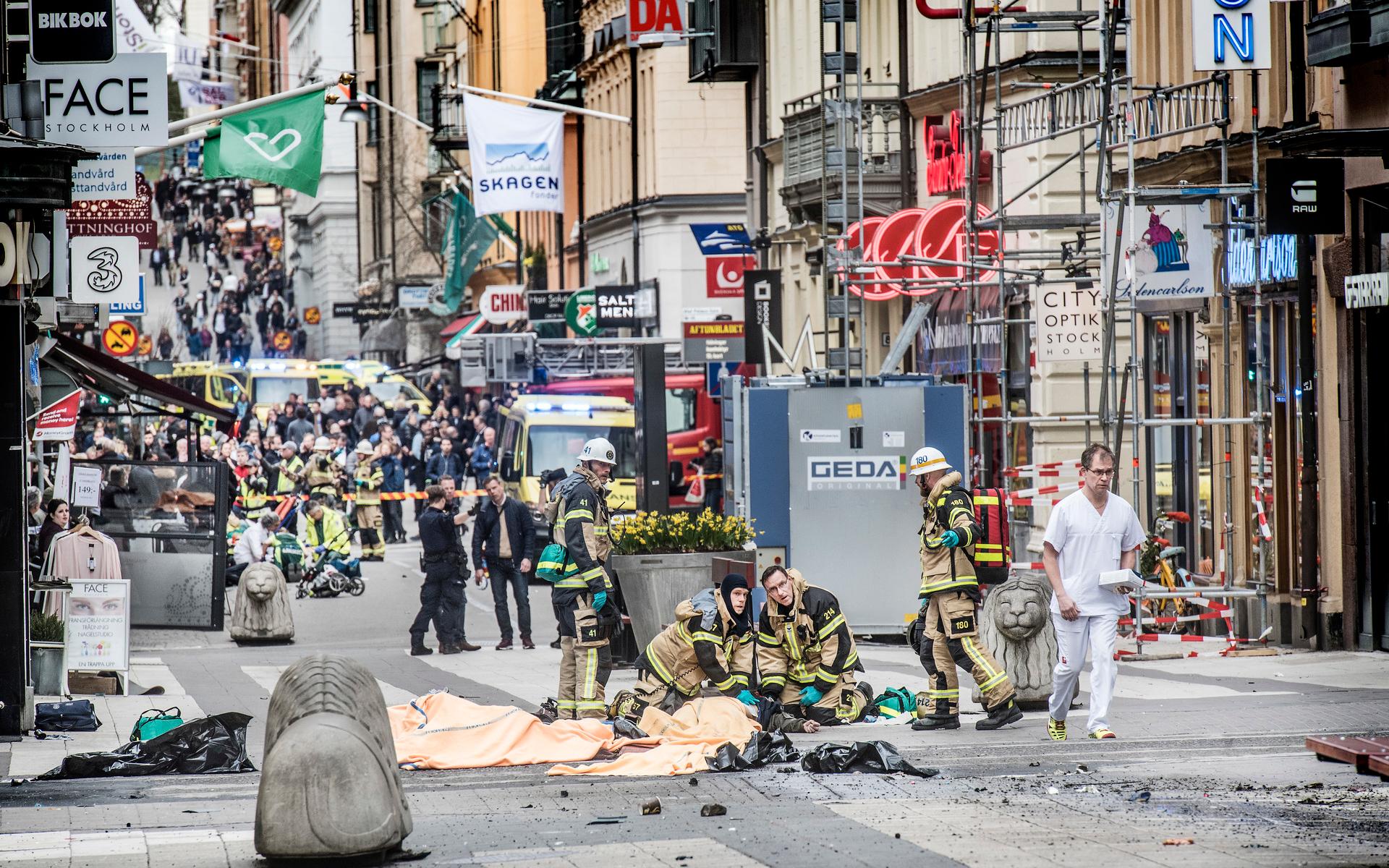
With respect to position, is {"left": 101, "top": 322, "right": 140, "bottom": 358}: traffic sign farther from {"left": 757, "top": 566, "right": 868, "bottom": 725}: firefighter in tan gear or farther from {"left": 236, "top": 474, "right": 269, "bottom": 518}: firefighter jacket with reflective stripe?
{"left": 757, "top": 566, "right": 868, "bottom": 725}: firefighter in tan gear

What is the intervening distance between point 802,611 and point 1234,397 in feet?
23.0

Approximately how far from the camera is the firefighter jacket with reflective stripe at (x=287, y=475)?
33000 millimetres

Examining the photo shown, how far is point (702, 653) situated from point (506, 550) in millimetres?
7594

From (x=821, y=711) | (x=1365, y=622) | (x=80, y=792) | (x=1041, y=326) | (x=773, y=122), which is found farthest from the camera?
(x=773, y=122)

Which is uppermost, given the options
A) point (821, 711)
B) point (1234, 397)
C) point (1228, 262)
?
point (1228, 262)

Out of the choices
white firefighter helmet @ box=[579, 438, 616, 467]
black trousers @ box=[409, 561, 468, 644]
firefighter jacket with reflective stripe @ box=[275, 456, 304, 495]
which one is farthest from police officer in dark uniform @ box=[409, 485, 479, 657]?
firefighter jacket with reflective stripe @ box=[275, 456, 304, 495]

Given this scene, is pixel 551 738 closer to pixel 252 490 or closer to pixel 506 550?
pixel 506 550

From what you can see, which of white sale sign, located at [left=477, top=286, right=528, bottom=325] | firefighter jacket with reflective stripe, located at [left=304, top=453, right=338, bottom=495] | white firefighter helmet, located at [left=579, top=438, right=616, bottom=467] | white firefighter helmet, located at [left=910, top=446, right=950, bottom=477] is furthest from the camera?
white sale sign, located at [left=477, top=286, right=528, bottom=325]

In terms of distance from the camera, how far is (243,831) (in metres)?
9.92

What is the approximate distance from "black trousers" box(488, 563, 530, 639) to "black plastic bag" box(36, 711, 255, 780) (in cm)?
847

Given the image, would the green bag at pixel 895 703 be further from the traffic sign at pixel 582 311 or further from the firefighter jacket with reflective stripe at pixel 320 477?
the traffic sign at pixel 582 311

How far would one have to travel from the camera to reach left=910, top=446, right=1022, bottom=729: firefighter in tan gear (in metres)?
13.7

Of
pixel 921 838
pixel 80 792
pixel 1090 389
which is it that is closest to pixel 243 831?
pixel 80 792

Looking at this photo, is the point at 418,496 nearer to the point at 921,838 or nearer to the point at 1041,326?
the point at 1041,326
